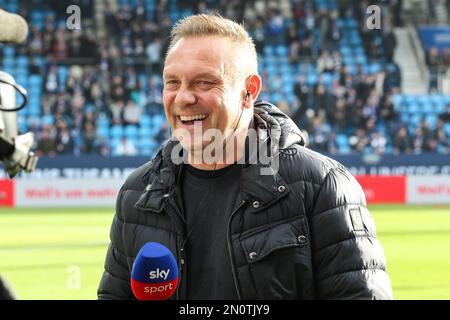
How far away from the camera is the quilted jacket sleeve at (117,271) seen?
3.22 m

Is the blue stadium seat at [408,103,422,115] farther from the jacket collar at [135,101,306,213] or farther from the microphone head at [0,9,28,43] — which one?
the microphone head at [0,9,28,43]

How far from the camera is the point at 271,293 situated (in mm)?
2908

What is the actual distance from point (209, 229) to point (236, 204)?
15 centimetres

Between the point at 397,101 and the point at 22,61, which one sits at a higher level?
the point at 22,61

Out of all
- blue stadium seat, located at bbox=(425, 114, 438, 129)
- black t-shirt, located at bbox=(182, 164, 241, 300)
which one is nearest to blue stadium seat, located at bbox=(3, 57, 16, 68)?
blue stadium seat, located at bbox=(425, 114, 438, 129)

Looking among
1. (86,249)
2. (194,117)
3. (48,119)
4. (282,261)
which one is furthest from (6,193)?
(282,261)

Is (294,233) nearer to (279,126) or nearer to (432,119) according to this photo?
(279,126)

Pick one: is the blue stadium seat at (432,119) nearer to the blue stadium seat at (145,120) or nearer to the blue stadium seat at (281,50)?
the blue stadium seat at (281,50)

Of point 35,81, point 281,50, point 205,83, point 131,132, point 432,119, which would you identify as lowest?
point 432,119

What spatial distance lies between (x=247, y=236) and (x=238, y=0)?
1081 inches

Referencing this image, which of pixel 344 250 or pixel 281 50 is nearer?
pixel 344 250

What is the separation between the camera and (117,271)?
328 cm

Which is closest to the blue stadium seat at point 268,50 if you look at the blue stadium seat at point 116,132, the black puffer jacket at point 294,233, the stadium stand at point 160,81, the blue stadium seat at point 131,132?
the stadium stand at point 160,81

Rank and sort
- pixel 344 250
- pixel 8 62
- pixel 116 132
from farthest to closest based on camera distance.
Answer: pixel 8 62
pixel 116 132
pixel 344 250
